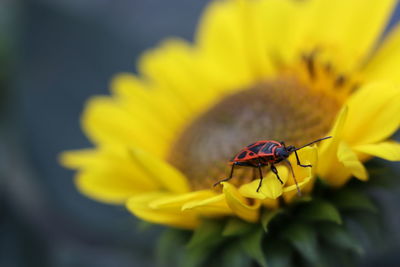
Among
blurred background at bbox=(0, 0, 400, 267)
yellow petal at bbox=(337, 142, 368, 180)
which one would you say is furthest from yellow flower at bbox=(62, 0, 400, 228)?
blurred background at bbox=(0, 0, 400, 267)

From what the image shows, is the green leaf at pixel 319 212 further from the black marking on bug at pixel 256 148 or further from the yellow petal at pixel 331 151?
the black marking on bug at pixel 256 148

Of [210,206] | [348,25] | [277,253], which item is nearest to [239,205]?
[210,206]

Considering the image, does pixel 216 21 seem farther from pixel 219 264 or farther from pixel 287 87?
pixel 219 264

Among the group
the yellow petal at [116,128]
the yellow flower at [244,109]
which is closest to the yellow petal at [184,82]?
the yellow flower at [244,109]

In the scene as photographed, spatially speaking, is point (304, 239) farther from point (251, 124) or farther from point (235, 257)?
point (251, 124)

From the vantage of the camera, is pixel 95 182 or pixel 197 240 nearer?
pixel 197 240

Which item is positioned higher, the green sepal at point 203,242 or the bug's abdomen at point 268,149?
the bug's abdomen at point 268,149

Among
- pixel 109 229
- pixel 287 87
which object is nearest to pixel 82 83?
pixel 109 229
